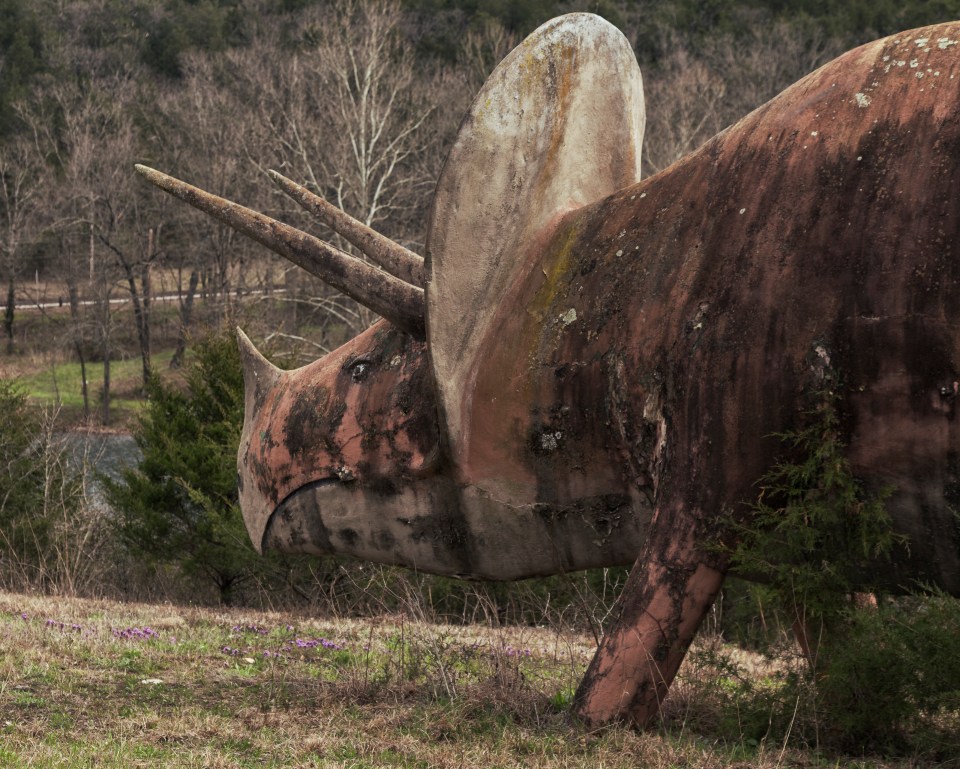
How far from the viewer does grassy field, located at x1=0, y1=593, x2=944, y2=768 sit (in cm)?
468

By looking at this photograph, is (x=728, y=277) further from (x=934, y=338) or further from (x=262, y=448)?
(x=262, y=448)

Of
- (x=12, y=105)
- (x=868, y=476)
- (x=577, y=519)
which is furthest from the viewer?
(x=12, y=105)

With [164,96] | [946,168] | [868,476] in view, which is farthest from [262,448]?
[164,96]

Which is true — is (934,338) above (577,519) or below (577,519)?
above

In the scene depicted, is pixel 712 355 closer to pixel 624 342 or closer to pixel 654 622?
pixel 624 342

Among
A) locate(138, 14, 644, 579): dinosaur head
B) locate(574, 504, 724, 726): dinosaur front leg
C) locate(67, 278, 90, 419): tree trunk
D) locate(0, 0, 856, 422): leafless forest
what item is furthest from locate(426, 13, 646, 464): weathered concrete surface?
locate(67, 278, 90, 419): tree trunk

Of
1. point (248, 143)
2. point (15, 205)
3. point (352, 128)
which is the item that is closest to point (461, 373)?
point (352, 128)

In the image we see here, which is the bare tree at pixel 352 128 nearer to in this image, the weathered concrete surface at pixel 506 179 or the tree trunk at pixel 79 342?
the tree trunk at pixel 79 342

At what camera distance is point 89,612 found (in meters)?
10.2

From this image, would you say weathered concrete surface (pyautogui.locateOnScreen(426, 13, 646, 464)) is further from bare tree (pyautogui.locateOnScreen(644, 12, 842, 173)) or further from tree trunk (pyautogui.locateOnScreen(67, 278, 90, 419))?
tree trunk (pyautogui.locateOnScreen(67, 278, 90, 419))

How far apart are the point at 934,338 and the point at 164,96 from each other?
49889 millimetres

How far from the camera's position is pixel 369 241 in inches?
235

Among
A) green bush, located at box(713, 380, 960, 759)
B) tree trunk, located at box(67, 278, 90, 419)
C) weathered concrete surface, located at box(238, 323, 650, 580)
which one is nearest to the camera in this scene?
green bush, located at box(713, 380, 960, 759)

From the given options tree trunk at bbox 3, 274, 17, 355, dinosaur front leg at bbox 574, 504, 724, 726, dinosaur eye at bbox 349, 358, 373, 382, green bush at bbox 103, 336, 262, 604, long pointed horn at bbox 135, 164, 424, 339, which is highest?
long pointed horn at bbox 135, 164, 424, 339
